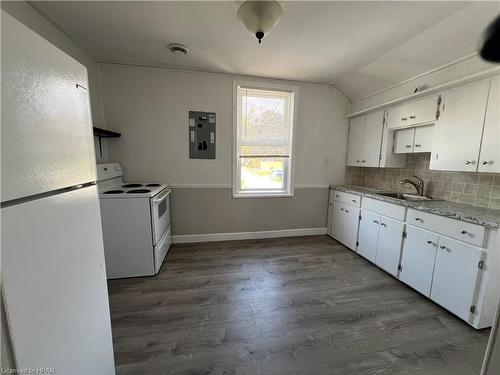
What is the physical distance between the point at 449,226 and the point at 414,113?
136cm

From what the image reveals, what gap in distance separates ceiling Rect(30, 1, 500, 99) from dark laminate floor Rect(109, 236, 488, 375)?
238 centimetres

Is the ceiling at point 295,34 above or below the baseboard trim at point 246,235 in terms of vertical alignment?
above

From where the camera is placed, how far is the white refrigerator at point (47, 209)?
507mm

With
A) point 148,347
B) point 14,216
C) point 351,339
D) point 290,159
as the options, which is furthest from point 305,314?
point 290,159

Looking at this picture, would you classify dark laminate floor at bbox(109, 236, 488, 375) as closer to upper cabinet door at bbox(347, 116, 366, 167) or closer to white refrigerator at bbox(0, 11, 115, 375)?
white refrigerator at bbox(0, 11, 115, 375)

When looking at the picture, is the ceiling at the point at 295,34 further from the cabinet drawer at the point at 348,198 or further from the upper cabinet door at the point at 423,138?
the cabinet drawer at the point at 348,198

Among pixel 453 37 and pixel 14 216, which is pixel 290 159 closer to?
pixel 453 37

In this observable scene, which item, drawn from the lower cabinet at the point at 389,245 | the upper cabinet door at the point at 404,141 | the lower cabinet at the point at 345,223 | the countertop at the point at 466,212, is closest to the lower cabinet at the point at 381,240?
the lower cabinet at the point at 389,245

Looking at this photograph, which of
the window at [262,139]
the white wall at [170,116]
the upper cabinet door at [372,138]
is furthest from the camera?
the window at [262,139]

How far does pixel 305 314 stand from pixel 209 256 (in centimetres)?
143

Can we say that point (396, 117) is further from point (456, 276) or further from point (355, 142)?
point (456, 276)

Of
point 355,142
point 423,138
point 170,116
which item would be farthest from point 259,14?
point 355,142

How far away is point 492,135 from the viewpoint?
66.7 inches

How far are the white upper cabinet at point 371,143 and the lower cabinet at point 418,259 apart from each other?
1.09 m
